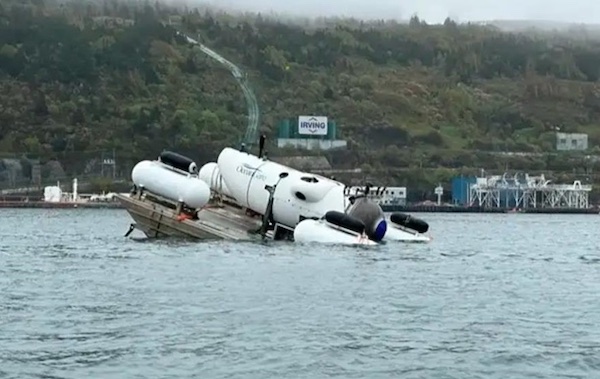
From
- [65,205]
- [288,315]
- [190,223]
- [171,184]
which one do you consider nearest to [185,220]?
[190,223]

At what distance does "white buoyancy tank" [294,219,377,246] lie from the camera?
5866 cm

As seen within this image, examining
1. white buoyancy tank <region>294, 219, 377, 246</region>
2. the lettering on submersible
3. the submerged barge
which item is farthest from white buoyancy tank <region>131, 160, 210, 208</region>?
white buoyancy tank <region>294, 219, 377, 246</region>

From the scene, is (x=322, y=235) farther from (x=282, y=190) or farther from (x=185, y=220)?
(x=185, y=220)

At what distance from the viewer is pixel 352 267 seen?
50.3m

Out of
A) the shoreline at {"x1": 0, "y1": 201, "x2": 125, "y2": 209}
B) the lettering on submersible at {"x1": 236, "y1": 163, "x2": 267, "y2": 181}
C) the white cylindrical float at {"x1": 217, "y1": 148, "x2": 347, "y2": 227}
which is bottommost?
the shoreline at {"x1": 0, "y1": 201, "x2": 125, "y2": 209}

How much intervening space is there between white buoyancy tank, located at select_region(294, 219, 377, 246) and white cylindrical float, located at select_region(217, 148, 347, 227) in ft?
3.36

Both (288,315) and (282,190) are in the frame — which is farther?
(282,190)

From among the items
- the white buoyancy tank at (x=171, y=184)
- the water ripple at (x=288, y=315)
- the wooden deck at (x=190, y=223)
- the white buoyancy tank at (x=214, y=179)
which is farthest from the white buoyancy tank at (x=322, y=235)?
the white buoyancy tank at (x=214, y=179)

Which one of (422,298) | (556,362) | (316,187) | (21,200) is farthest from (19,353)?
(21,200)

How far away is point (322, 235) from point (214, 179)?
8735 millimetres

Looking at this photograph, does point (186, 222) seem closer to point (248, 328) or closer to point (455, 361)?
point (248, 328)

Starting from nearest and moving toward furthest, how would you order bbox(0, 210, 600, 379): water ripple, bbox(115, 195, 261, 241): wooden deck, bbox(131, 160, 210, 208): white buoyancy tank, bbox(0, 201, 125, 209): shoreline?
bbox(0, 210, 600, 379): water ripple, bbox(131, 160, 210, 208): white buoyancy tank, bbox(115, 195, 261, 241): wooden deck, bbox(0, 201, 125, 209): shoreline

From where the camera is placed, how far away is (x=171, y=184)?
203ft

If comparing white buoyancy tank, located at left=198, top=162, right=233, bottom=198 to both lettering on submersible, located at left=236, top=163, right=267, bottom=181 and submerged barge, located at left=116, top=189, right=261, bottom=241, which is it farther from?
lettering on submersible, located at left=236, top=163, right=267, bottom=181
